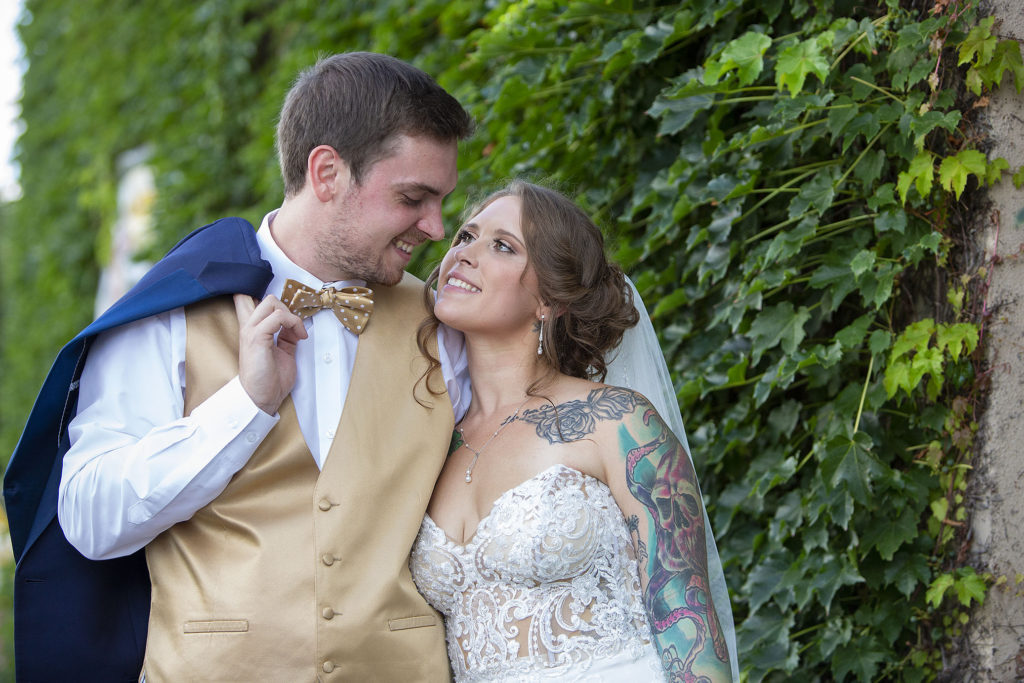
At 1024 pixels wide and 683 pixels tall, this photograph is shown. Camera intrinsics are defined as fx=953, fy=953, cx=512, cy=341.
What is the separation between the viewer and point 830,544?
2371mm

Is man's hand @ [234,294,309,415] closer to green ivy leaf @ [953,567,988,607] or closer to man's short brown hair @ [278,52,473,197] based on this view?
man's short brown hair @ [278,52,473,197]

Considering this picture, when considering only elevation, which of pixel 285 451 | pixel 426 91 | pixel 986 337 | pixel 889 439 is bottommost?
pixel 889 439

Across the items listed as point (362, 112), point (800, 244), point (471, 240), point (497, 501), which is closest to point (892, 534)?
point (800, 244)

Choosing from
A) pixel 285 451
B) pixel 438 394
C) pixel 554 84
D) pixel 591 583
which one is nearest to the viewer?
pixel 285 451

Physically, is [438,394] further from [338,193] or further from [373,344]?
[338,193]

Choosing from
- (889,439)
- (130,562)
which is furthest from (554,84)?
(130,562)

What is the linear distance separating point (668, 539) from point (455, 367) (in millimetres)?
708

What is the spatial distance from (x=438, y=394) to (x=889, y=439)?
1.10 meters

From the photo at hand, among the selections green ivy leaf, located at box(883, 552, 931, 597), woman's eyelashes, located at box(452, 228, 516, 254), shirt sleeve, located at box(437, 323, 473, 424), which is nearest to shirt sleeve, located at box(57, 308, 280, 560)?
shirt sleeve, located at box(437, 323, 473, 424)

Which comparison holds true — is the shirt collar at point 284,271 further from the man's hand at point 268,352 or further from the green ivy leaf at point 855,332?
the green ivy leaf at point 855,332

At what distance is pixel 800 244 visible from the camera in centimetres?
233

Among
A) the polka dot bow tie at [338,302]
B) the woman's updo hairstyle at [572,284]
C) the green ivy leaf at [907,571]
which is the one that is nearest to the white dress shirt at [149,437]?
the polka dot bow tie at [338,302]

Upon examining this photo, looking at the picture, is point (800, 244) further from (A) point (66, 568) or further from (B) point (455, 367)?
(A) point (66, 568)

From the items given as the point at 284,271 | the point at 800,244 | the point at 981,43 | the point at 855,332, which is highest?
the point at 981,43
